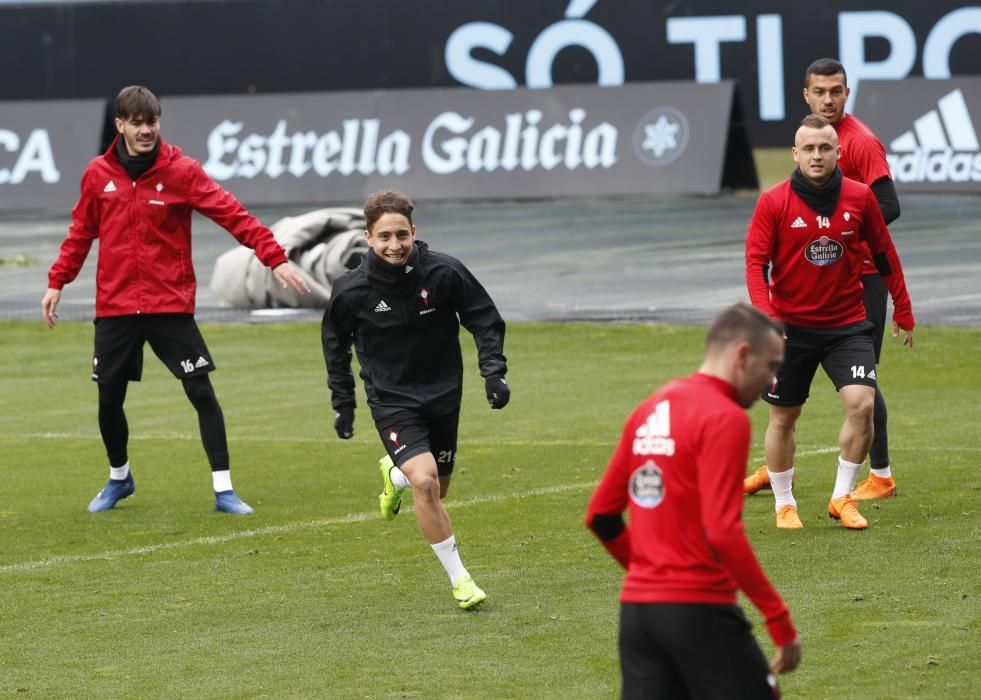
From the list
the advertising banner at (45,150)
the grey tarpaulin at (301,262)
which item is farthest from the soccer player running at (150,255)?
the advertising banner at (45,150)

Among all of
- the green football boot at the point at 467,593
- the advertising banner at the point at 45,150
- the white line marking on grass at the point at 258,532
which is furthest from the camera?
the advertising banner at the point at 45,150

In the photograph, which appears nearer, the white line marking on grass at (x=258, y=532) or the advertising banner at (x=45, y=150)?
the white line marking on grass at (x=258, y=532)

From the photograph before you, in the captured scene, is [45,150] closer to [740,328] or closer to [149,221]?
[149,221]

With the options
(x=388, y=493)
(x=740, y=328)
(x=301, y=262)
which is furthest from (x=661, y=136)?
(x=740, y=328)

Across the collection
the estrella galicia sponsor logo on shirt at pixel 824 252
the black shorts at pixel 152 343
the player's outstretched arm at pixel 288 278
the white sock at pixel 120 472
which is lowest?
the white sock at pixel 120 472

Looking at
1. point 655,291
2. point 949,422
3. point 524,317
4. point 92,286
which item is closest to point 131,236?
point 949,422

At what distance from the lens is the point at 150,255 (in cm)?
1111

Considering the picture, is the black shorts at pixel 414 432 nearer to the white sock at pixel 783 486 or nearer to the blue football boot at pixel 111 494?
the white sock at pixel 783 486

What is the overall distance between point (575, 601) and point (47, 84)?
29.0 metres

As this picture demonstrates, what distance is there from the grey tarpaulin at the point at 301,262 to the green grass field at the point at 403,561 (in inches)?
198

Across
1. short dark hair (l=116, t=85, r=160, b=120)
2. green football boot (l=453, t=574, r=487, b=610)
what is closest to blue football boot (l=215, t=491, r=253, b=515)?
short dark hair (l=116, t=85, r=160, b=120)

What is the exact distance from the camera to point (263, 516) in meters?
11.1

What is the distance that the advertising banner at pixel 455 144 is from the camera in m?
30.4

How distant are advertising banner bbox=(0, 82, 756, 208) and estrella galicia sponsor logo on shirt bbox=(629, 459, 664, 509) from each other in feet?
82.7
